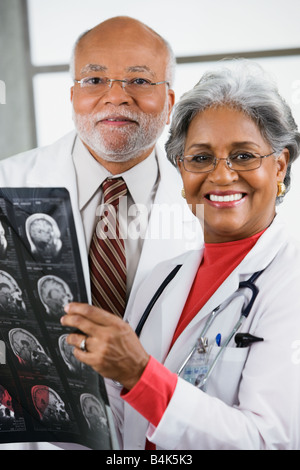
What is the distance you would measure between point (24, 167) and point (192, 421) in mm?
641

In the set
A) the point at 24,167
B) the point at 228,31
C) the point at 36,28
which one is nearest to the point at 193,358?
the point at 24,167

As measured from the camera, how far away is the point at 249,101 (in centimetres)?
90

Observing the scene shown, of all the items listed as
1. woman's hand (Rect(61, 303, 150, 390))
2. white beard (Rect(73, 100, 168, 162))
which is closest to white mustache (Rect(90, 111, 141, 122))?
white beard (Rect(73, 100, 168, 162))

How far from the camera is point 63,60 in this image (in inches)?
44.8

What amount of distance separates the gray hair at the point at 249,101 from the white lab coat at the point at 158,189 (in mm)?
165

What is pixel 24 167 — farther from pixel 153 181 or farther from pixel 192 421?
pixel 192 421

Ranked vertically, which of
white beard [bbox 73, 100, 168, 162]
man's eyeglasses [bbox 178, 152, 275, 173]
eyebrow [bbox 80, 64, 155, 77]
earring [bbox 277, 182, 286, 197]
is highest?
eyebrow [bbox 80, 64, 155, 77]

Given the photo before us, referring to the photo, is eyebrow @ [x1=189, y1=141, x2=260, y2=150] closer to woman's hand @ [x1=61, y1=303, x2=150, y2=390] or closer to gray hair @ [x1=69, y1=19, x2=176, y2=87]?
gray hair @ [x1=69, y1=19, x2=176, y2=87]

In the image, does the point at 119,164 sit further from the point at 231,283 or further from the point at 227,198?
the point at 231,283

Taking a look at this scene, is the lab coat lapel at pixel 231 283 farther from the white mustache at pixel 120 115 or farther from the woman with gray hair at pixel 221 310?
the white mustache at pixel 120 115

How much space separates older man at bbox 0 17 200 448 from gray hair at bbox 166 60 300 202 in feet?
0.40

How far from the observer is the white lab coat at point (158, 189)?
108cm

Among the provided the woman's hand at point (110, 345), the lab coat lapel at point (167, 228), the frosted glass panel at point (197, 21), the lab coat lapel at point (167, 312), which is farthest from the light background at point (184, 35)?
the woman's hand at point (110, 345)

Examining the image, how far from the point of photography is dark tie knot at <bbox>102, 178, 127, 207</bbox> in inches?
43.0
